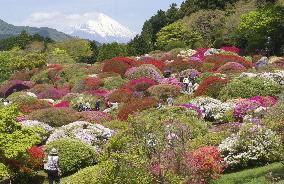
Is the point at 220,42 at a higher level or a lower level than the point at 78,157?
higher

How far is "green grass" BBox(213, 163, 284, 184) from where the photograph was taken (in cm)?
1413

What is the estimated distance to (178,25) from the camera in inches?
2763

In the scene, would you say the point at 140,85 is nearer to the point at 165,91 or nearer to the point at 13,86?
the point at 165,91

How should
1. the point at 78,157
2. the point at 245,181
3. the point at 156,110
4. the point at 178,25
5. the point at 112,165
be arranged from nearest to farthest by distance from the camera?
the point at 112,165
the point at 245,181
the point at 78,157
the point at 156,110
the point at 178,25

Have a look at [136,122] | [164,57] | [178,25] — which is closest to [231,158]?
[136,122]

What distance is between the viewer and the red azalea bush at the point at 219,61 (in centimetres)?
4334

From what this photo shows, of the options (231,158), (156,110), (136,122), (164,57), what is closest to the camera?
(136,122)

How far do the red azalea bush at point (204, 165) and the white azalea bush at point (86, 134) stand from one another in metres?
7.10

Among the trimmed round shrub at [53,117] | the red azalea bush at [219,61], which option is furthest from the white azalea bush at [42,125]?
the red azalea bush at [219,61]

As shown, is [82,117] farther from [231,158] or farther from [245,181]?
[245,181]

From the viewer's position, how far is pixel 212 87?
101 feet

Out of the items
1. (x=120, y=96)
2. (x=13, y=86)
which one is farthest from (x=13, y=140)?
(x=13, y=86)

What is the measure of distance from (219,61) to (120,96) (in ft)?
44.7

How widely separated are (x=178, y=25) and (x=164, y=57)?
1703 centimetres
